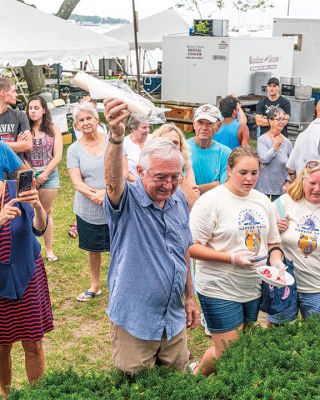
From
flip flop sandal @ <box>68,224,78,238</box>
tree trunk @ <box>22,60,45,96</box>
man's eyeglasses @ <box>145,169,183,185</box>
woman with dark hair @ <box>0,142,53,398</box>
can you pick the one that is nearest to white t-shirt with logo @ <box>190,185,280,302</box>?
man's eyeglasses @ <box>145,169,183,185</box>

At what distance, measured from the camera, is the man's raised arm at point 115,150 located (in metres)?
2.51

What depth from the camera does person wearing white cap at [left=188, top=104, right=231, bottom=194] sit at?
5.35 metres

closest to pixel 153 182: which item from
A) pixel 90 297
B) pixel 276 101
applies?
pixel 90 297

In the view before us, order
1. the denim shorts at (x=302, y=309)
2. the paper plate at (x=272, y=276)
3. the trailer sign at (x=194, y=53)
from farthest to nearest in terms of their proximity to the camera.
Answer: the trailer sign at (x=194, y=53), the denim shorts at (x=302, y=309), the paper plate at (x=272, y=276)

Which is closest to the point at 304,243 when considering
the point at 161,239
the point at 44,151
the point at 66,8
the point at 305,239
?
the point at 305,239

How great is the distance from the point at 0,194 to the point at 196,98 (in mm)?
11616

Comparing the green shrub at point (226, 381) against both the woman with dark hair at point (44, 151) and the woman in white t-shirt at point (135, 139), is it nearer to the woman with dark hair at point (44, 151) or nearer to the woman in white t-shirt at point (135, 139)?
the woman in white t-shirt at point (135, 139)

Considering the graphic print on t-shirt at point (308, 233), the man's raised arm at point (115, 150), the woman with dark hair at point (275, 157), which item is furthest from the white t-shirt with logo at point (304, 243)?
the woman with dark hair at point (275, 157)

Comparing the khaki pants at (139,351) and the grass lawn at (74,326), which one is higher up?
the khaki pants at (139,351)

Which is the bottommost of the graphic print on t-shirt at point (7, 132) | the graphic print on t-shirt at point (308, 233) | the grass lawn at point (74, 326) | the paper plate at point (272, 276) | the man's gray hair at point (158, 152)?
the grass lawn at point (74, 326)

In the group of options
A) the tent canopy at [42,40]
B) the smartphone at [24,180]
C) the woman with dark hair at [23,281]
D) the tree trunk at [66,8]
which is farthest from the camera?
the tree trunk at [66,8]

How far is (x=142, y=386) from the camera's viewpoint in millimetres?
2869

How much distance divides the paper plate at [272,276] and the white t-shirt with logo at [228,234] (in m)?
0.10

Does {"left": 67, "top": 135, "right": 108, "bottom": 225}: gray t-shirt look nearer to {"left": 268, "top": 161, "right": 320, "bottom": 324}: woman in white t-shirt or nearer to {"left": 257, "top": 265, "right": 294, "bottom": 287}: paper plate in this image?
{"left": 268, "top": 161, "right": 320, "bottom": 324}: woman in white t-shirt
